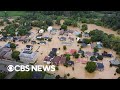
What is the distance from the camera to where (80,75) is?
383cm

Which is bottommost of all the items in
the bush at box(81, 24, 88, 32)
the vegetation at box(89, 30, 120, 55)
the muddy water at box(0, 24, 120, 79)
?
the muddy water at box(0, 24, 120, 79)

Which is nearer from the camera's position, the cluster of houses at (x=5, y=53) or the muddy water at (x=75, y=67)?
the muddy water at (x=75, y=67)

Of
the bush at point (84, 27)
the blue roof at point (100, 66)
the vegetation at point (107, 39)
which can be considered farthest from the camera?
the bush at point (84, 27)

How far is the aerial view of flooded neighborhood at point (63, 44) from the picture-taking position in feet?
12.7

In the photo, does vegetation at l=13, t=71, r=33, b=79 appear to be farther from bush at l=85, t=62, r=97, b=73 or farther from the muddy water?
bush at l=85, t=62, r=97, b=73

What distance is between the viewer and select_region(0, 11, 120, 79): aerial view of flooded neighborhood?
387 centimetres

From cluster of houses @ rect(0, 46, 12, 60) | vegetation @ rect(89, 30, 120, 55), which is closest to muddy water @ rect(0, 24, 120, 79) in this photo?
vegetation @ rect(89, 30, 120, 55)

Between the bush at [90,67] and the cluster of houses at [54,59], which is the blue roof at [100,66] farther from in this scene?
the cluster of houses at [54,59]

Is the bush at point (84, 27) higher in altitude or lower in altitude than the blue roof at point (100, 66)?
higher

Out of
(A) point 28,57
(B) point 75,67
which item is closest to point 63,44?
(B) point 75,67

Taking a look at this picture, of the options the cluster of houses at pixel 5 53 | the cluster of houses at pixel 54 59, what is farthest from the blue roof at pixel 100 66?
the cluster of houses at pixel 5 53

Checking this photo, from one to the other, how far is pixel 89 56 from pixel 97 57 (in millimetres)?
167

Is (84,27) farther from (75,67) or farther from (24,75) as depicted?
(24,75)
